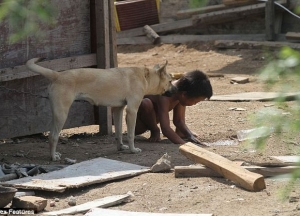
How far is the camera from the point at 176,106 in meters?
9.15

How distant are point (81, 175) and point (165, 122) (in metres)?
2.25

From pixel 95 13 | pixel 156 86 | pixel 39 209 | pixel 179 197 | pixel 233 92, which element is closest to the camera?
pixel 39 209

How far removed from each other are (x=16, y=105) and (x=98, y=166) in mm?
2145

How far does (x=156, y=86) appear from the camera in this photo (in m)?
8.69

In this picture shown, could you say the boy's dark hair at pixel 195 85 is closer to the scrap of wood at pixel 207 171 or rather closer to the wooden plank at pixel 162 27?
the scrap of wood at pixel 207 171

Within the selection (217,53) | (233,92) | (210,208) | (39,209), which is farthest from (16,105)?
(217,53)

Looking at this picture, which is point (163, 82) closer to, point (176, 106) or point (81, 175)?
point (176, 106)

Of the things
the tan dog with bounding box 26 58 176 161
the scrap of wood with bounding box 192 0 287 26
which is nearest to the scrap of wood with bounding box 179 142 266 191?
the tan dog with bounding box 26 58 176 161

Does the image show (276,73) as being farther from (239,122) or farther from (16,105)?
(239,122)

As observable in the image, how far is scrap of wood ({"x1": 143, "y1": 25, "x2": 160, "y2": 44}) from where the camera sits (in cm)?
1866

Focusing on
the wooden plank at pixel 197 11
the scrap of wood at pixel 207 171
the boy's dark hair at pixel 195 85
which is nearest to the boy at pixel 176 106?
the boy's dark hair at pixel 195 85

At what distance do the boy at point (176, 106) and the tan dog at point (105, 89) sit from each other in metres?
0.16

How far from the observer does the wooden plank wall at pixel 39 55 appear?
28.1 ft

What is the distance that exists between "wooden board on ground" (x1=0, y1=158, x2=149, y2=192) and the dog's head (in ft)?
5.54
